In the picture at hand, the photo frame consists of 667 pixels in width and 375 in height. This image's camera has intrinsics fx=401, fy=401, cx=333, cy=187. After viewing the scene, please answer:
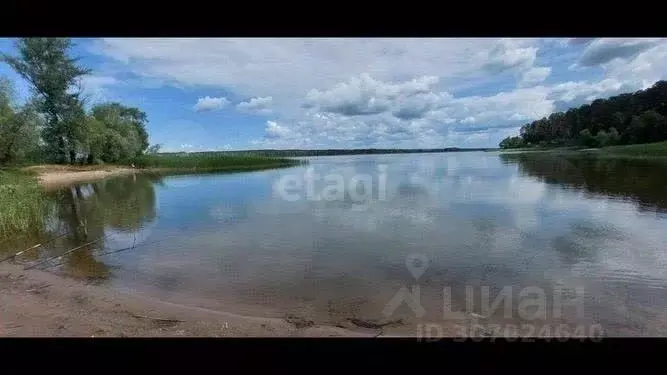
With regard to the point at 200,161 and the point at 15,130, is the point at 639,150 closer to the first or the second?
the point at 200,161

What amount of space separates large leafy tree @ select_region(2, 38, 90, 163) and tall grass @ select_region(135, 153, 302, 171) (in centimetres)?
374

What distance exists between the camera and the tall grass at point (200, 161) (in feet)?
66.9

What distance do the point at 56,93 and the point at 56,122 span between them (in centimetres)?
111

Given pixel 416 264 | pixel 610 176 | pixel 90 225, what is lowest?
pixel 416 264

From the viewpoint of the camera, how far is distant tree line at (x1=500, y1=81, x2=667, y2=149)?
263 inches

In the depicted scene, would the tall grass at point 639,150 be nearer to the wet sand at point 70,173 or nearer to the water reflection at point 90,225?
the water reflection at point 90,225

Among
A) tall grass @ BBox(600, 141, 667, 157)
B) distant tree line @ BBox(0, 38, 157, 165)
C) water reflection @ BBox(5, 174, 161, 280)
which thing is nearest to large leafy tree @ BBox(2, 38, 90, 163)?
distant tree line @ BBox(0, 38, 157, 165)

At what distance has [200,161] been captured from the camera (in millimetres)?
20516

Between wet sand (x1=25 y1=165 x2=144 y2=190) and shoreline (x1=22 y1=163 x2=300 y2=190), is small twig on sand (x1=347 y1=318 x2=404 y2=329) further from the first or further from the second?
wet sand (x1=25 y1=165 x2=144 y2=190)

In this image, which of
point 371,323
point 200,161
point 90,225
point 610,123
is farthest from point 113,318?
point 200,161

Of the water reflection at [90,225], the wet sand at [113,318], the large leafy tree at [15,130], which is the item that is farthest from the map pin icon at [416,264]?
the large leafy tree at [15,130]

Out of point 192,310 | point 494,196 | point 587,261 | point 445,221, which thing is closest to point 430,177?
point 494,196
